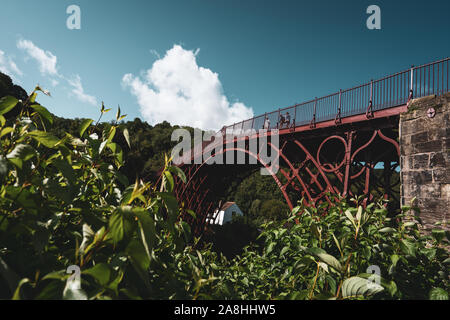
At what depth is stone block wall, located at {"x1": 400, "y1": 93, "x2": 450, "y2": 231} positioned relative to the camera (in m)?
4.28

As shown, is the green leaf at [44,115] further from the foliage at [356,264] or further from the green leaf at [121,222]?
the foliage at [356,264]

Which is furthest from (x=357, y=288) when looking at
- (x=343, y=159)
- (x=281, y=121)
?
(x=281, y=121)

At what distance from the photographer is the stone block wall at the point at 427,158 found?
4281mm

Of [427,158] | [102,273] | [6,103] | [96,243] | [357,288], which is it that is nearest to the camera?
[102,273]

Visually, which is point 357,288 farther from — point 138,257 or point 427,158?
point 427,158

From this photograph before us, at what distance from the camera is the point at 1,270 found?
0.57m

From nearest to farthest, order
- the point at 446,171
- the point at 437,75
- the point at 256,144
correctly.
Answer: the point at 446,171, the point at 437,75, the point at 256,144

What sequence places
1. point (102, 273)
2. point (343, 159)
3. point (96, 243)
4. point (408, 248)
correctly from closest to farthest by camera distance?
1. point (102, 273)
2. point (96, 243)
3. point (408, 248)
4. point (343, 159)

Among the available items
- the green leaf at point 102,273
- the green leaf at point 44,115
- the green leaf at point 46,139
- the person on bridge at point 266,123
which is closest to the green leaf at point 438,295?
the green leaf at point 102,273

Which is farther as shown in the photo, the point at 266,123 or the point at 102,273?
the point at 266,123

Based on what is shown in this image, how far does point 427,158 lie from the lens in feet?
15.0

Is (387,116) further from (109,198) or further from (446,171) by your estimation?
(109,198)
